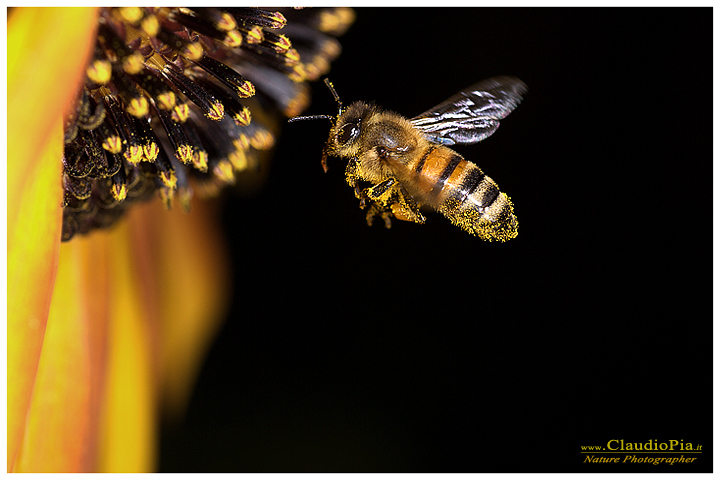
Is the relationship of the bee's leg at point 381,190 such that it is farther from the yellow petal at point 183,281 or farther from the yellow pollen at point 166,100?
the yellow petal at point 183,281

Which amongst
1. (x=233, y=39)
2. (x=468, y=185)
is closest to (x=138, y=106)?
(x=233, y=39)

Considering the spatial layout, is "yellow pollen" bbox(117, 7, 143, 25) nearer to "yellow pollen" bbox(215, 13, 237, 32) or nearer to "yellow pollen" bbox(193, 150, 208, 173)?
"yellow pollen" bbox(215, 13, 237, 32)

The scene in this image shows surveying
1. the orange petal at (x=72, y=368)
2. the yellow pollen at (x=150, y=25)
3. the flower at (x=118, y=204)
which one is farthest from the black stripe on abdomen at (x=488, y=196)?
the orange petal at (x=72, y=368)

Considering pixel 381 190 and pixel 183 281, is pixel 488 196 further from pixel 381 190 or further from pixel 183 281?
pixel 183 281

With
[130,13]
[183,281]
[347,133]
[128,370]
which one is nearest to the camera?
[130,13]

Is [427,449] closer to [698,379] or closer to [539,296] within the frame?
[539,296]

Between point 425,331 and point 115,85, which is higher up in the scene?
point 115,85
